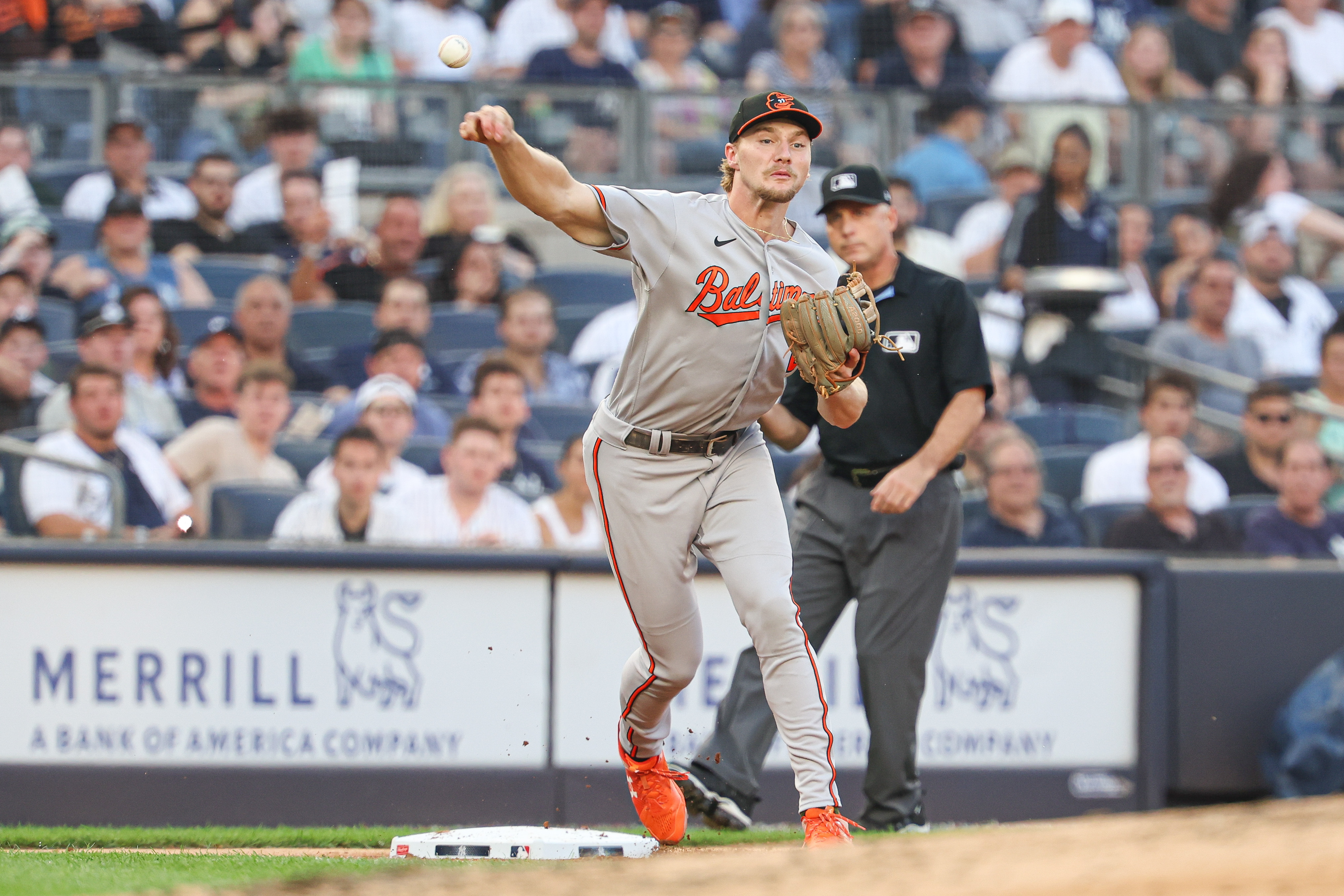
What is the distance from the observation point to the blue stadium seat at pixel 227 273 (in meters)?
8.30

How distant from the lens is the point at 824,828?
12.5 ft

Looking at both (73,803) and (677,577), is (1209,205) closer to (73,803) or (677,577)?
(677,577)

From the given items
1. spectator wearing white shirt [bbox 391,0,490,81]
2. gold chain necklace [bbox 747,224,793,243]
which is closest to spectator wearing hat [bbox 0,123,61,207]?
spectator wearing white shirt [bbox 391,0,490,81]

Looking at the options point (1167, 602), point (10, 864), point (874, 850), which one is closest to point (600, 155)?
point (1167, 602)

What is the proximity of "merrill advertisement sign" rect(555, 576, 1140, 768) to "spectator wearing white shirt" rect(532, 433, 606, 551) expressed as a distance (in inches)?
26.3

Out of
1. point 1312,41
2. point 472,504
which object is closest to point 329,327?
point 472,504

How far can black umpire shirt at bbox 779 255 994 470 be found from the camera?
4.79m

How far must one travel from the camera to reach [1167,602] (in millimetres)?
6375

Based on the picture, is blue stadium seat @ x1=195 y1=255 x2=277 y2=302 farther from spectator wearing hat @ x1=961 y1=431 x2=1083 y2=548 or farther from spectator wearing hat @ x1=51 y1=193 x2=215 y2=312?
spectator wearing hat @ x1=961 y1=431 x2=1083 y2=548

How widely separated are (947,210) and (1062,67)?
170 centimetres

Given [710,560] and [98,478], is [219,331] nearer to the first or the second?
[98,478]

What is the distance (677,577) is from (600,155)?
5269mm

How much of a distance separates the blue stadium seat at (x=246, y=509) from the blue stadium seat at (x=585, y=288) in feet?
7.62

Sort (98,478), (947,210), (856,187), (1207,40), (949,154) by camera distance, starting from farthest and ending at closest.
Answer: (1207,40), (949,154), (947,210), (98,478), (856,187)
